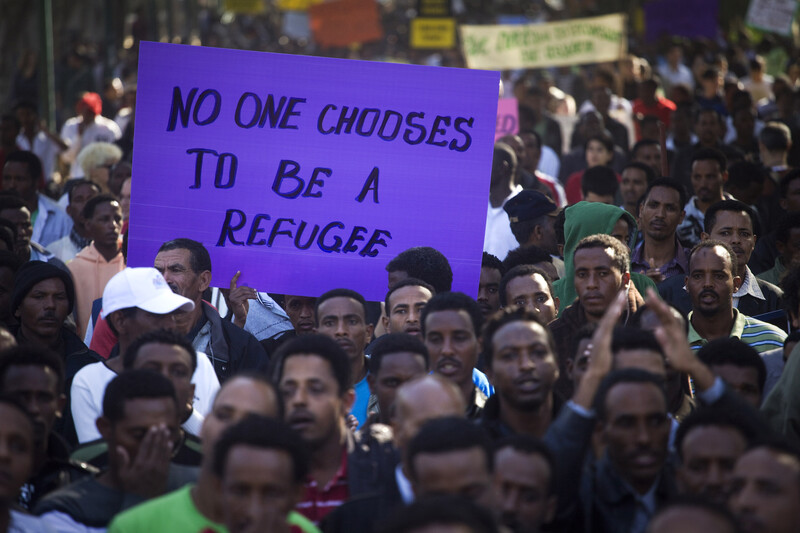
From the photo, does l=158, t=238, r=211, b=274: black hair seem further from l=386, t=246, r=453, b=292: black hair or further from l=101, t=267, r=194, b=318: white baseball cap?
l=386, t=246, r=453, b=292: black hair

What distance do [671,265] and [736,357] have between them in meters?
2.51

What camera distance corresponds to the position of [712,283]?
6.78m

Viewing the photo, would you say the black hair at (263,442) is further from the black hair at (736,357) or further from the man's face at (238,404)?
the black hair at (736,357)

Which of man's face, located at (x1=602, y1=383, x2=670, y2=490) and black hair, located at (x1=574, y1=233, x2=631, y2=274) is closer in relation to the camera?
man's face, located at (x1=602, y1=383, x2=670, y2=490)

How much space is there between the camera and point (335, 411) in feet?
16.5

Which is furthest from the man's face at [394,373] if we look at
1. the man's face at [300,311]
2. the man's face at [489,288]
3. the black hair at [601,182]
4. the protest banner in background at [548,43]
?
the protest banner in background at [548,43]

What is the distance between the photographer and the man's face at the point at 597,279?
6.48m

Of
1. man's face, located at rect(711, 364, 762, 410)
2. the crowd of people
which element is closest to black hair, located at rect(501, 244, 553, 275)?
the crowd of people

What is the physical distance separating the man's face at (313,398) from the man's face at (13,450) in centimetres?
94

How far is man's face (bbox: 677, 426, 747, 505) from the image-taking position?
441 cm

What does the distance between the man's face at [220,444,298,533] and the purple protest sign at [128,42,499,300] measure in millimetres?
3091

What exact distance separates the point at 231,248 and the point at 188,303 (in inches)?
37.2

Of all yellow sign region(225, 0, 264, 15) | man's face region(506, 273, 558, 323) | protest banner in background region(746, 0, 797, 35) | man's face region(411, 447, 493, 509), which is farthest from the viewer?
yellow sign region(225, 0, 264, 15)

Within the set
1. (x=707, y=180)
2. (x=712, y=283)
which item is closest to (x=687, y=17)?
(x=707, y=180)
